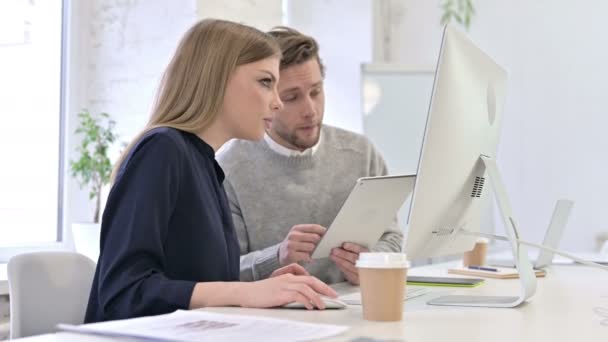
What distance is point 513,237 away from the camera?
53.4 inches

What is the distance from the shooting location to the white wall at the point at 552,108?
390 centimetres

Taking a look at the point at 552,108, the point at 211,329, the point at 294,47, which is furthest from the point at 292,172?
the point at 552,108

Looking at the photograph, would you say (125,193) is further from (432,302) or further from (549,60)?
(549,60)

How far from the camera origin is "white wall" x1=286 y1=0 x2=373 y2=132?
3865 mm

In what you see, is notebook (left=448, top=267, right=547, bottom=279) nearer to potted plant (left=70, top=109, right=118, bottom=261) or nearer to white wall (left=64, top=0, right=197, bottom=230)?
potted plant (left=70, top=109, right=118, bottom=261)

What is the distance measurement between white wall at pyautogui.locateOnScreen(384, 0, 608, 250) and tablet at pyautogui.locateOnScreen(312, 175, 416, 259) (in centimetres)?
249

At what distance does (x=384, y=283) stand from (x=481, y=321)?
0.17m

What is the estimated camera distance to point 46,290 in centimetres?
155

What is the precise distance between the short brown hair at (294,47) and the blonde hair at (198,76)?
1.64 ft

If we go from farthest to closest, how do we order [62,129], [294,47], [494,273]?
[62,129] < [294,47] < [494,273]

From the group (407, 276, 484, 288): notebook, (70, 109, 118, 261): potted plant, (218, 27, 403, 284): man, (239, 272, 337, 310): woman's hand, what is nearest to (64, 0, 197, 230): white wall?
(70, 109, 118, 261): potted plant

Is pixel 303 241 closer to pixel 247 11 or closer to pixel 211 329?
pixel 211 329

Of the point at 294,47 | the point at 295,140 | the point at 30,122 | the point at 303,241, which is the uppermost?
the point at 294,47

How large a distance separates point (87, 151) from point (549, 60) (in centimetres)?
255
